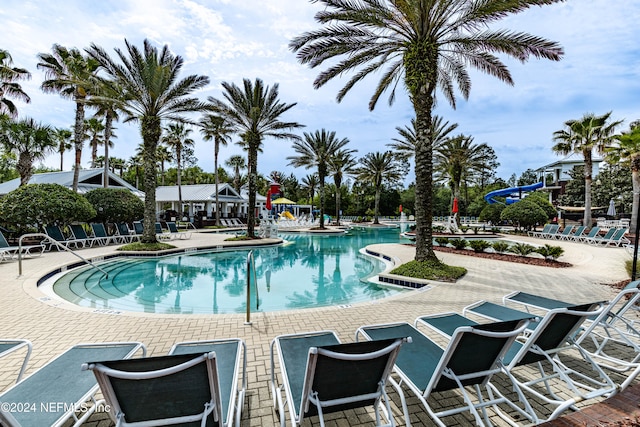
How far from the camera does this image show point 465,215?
4562cm

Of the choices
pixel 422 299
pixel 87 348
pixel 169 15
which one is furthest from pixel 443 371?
pixel 169 15

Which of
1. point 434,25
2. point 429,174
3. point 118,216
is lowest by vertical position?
point 118,216

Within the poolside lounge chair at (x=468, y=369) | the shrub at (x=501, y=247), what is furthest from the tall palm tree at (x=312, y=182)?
the poolside lounge chair at (x=468, y=369)

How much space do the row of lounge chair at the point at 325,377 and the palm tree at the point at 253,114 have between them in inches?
654

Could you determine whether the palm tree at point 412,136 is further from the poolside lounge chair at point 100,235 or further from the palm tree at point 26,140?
the palm tree at point 26,140

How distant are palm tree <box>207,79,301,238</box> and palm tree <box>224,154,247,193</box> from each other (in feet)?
92.9

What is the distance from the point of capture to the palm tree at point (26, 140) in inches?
658

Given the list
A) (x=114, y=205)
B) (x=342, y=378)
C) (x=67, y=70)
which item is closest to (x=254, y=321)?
(x=342, y=378)

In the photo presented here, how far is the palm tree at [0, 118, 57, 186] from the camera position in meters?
16.7

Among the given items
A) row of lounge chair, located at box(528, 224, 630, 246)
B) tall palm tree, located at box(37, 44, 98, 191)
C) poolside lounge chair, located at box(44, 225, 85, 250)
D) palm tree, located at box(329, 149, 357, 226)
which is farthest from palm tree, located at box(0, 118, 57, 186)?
row of lounge chair, located at box(528, 224, 630, 246)

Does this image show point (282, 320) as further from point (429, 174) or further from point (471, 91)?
point (471, 91)

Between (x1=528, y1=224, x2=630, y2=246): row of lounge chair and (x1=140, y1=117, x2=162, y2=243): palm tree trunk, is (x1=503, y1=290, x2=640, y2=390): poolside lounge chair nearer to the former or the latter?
(x1=140, y1=117, x2=162, y2=243): palm tree trunk

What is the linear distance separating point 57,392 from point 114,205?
1796cm

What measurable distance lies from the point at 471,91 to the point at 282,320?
11.1 metres
